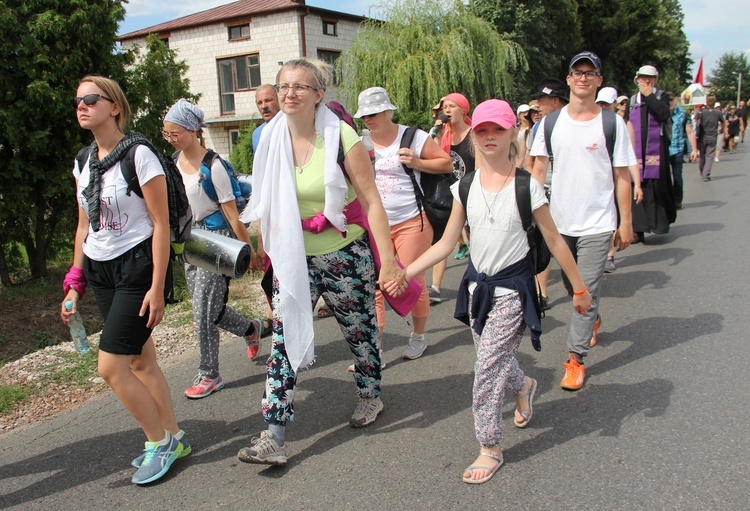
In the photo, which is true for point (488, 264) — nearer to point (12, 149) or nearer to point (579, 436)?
point (579, 436)

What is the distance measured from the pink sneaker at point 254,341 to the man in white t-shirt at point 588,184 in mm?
2262

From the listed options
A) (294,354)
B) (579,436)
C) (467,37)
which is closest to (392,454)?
(294,354)

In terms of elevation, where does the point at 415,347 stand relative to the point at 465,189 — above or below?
below

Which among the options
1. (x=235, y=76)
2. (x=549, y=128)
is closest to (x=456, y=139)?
(x=549, y=128)

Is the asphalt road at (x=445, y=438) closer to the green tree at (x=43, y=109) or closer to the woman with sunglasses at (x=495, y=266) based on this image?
the woman with sunglasses at (x=495, y=266)

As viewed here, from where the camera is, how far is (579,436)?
3.36 meters

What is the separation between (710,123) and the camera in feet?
50.2

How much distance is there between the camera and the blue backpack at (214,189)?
4.09 meters

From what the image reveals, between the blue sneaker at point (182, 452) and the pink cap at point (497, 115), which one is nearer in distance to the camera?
the pink cap at point (497, 115)

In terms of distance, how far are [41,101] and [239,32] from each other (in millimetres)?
23212

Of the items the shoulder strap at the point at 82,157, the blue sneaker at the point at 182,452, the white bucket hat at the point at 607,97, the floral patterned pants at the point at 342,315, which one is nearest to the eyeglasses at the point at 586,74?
the floral patterned pants at the point at 342,315

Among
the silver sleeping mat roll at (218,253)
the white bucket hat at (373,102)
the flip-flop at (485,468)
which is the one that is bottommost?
the flip-flop at (485,468)

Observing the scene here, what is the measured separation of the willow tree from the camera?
18.3 meters

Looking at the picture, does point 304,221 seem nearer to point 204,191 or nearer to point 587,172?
point 204,191
